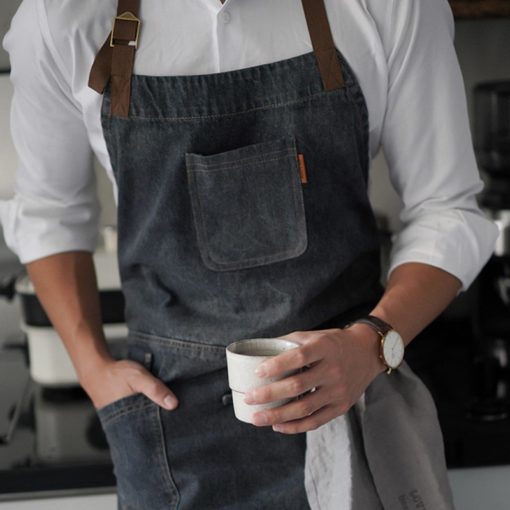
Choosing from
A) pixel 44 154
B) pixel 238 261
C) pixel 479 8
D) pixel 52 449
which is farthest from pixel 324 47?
pixel 479 8

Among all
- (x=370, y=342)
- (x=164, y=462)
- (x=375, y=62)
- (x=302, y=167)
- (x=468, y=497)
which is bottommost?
(x=468, y=497)

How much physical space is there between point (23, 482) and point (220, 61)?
0.71 metres

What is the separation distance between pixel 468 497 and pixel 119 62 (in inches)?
33.7

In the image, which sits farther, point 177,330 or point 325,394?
point 177,330

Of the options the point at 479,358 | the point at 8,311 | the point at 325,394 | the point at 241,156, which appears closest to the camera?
the point at 325,394

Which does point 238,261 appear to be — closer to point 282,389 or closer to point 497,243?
point 282,389

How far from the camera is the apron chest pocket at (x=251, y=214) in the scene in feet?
3.98

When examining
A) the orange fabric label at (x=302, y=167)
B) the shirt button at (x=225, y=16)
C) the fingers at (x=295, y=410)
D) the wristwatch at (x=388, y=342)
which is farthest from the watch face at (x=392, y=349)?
the shirt button at (x=225, y=16)

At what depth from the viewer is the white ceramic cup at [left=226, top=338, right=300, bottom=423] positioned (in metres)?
0.97

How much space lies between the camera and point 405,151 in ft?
4.00

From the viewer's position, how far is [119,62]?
1.21 meters

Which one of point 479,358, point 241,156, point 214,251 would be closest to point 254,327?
point 214,251

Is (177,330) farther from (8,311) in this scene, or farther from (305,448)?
(8,311)

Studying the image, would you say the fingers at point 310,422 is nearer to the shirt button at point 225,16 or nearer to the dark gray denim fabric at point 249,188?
the dark gray denim fabric at point 249,188
